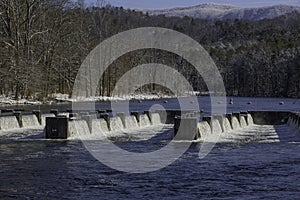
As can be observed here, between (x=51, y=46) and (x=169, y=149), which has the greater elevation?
(x=51, y=46)

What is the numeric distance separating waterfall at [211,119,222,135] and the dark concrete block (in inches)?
318

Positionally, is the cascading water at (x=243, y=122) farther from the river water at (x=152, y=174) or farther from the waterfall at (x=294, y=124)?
the river water at (x=152, y=174)

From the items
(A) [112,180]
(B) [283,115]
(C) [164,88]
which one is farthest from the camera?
(C) [164,88]

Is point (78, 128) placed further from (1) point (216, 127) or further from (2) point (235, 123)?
(2) point (235, 123)

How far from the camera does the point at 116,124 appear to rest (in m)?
34.9

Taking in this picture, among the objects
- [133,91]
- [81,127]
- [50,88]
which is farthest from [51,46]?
[81,127]

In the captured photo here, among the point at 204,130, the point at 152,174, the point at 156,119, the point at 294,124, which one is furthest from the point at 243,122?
the point at 152,174

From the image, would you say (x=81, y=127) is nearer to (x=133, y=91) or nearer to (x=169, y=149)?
(x=169, y=149)

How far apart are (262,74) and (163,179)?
133 meters

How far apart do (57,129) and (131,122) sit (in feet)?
31.2

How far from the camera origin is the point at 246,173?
19.2 meters

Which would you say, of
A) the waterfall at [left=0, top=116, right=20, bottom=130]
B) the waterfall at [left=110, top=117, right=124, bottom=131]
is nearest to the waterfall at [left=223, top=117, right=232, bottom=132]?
the waterfall at [left=110, top=117, right=124, bottom=131]

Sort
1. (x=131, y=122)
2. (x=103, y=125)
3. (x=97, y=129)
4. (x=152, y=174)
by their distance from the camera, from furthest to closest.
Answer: (x=131, y=122) → (x=103, y=125) → (x=97, y=129) → (x=152, y=174)

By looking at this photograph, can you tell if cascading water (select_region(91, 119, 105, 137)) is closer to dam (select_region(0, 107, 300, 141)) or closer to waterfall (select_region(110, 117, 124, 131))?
dam (select_region(0, 107, 300, 141))
